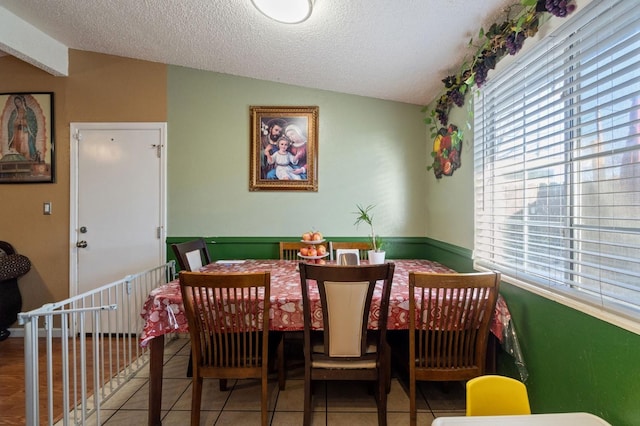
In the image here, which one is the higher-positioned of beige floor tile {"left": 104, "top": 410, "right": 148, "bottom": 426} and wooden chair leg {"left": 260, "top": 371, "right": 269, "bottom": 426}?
wooden chair leg {"left": 260, "top": 371, "right": 269, "bottom": 426}

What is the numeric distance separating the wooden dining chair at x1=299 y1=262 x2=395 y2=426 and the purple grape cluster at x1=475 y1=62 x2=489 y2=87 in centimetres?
131

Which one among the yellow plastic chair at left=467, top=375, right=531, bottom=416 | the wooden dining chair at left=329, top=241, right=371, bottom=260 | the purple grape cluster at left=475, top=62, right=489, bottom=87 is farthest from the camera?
the wooden dining chair at left=329, top=241, right=371, bottom=260

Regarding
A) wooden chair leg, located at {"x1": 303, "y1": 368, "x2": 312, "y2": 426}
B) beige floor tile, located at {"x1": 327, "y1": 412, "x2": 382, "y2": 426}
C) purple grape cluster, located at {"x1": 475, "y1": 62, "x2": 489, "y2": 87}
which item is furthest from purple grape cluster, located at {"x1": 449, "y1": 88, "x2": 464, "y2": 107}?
beige floor tile, located at {"x1": 327, "y1": 412, "x2": 382, "y2": 426}

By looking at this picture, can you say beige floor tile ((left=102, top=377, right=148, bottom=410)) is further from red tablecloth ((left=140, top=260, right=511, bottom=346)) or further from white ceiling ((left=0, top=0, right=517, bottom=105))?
white ceiling ((left=0, top=0, right=517, bottom=105))

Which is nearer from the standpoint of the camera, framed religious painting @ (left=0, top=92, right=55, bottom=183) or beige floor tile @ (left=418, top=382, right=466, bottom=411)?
beige floor tile @ (left=418, top=382, right=466, bottom=411)

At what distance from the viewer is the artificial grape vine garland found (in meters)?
1.38

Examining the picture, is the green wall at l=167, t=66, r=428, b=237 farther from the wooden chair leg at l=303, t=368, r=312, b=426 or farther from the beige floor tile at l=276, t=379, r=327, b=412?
the wooden chair leg at l=303, t=368, r=312, b=426

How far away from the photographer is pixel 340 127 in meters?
2.94

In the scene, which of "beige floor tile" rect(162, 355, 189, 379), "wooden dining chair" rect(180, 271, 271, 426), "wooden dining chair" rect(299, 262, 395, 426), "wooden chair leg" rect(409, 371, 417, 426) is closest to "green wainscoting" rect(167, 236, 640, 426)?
"wooden chair leg" rect(409, 371, 417, 426)

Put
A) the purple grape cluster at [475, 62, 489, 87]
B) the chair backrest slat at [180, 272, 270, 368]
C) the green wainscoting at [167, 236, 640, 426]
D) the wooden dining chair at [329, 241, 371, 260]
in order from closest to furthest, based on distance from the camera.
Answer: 1. the green wainscoting at [167, 236, 640, 426]
2. the chair backrest slat at [180, 272, 270, 368]
3. the purple grape cluster at [475, 62, 489, 87]
4. the wooden dining chair at [329, 241, 371, 260]

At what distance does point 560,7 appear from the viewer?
1265 mm

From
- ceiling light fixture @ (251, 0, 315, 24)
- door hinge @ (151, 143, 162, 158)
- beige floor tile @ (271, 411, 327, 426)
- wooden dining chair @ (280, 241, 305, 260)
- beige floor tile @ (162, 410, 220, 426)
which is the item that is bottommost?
beige floor tile @ (162, 410, 220, 426)

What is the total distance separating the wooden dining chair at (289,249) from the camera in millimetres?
2799

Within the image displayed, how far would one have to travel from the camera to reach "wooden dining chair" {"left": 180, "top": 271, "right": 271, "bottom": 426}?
1520 millimetres
